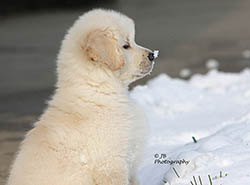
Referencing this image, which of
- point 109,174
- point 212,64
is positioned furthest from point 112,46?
point 212,64

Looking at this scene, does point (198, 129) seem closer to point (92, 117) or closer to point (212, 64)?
point (92, 117)

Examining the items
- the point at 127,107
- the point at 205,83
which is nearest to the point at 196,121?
the point at 205,83

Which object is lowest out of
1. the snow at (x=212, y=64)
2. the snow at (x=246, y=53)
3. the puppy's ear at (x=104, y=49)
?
the puppy's ear at (x=104, y=49)

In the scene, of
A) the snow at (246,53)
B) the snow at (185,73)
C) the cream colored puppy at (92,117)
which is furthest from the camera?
the snow at (246,53)

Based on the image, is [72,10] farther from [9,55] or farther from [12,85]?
[12,85]

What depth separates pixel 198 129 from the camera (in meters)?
6.66

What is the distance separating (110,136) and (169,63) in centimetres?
648

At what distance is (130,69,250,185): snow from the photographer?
4.62 m

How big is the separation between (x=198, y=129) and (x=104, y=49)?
2.66 meters

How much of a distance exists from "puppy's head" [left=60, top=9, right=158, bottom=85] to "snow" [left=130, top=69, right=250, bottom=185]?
65cm

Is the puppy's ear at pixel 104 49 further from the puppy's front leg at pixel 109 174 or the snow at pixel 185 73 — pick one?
the snow at pixel 185 73

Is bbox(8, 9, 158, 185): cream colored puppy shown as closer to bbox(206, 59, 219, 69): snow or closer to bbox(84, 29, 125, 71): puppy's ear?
bbox(84, 29, 125, 71): puppy's ear

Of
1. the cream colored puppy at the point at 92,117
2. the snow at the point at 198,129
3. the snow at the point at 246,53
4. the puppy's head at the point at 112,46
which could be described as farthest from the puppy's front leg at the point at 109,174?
the snow at the point at 246,53

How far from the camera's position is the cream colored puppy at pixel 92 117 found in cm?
412
